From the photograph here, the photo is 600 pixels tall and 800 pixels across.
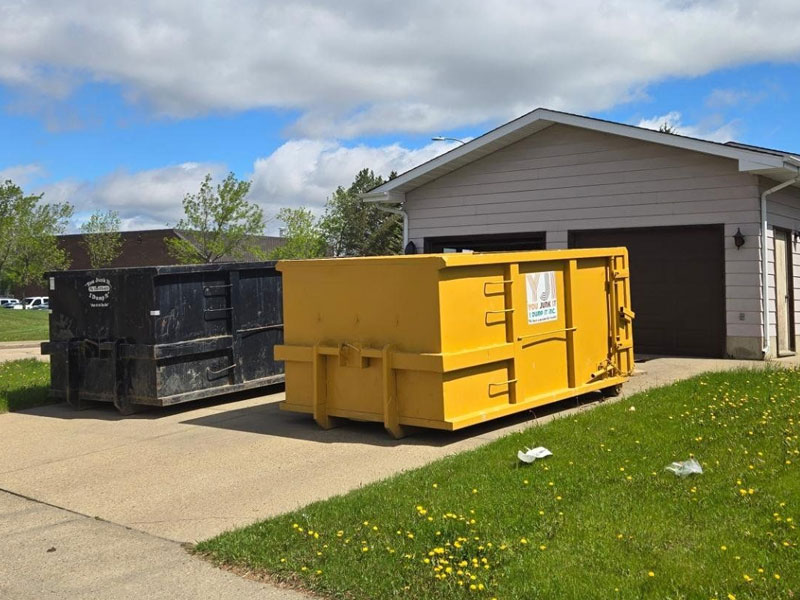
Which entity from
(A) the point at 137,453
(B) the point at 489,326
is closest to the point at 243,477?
(A) the point at 137,453

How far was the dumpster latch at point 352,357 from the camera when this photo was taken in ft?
26.5

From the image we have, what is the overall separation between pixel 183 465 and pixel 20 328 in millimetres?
26503

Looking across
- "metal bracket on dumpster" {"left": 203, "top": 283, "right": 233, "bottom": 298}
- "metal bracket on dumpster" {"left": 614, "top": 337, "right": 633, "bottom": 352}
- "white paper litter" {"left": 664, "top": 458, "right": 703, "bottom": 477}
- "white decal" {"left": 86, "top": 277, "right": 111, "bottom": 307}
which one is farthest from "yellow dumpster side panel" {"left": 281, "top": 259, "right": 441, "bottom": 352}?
"metal bracket on dumpster" {"left": 614, "top": 337, "right": 633, "bottom": 352}

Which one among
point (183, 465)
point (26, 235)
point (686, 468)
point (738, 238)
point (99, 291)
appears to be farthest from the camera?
point (26, 235)

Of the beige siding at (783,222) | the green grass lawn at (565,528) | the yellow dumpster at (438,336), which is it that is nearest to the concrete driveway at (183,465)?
the yellow dumpster at (438,336)

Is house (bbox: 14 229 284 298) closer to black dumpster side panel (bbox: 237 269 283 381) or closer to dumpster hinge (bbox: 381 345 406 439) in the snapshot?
black dumpster side panel (bbox: 237 269 283 381)

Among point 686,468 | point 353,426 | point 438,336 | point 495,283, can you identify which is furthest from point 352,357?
point 686,468

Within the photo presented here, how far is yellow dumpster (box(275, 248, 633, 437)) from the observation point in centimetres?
759

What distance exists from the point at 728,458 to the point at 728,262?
7130 millimetres

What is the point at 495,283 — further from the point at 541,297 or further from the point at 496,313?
the point at 541,297

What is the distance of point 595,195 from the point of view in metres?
14.1

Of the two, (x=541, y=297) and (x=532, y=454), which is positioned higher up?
(x=541, y=297)

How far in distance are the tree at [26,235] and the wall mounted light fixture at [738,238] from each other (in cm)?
3496

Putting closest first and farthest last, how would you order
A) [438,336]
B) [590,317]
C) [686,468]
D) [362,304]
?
[686,468] < [438,336] < [362,304] < [590,317]
